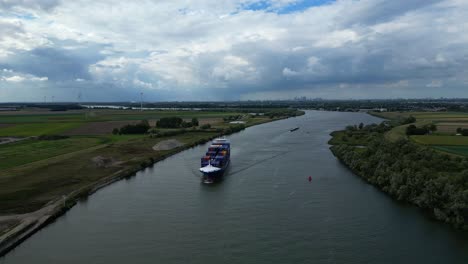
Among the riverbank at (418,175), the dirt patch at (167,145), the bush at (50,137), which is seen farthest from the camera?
the bush at (50,137)

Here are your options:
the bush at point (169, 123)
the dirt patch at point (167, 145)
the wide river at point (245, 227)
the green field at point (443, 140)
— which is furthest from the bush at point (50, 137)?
the green field at point (443, 140)

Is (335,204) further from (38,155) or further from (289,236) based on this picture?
(38,155)

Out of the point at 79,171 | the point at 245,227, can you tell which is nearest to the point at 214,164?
the point at 79,171

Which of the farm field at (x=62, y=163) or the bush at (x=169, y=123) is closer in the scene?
the farm field at (x=62, y=163)

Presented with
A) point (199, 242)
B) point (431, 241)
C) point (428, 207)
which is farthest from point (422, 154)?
point (199, 242)

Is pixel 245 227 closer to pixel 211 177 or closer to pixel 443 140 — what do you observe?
pixel 211 177

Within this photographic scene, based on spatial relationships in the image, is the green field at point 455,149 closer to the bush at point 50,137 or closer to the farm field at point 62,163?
the farm field at point 62,163
